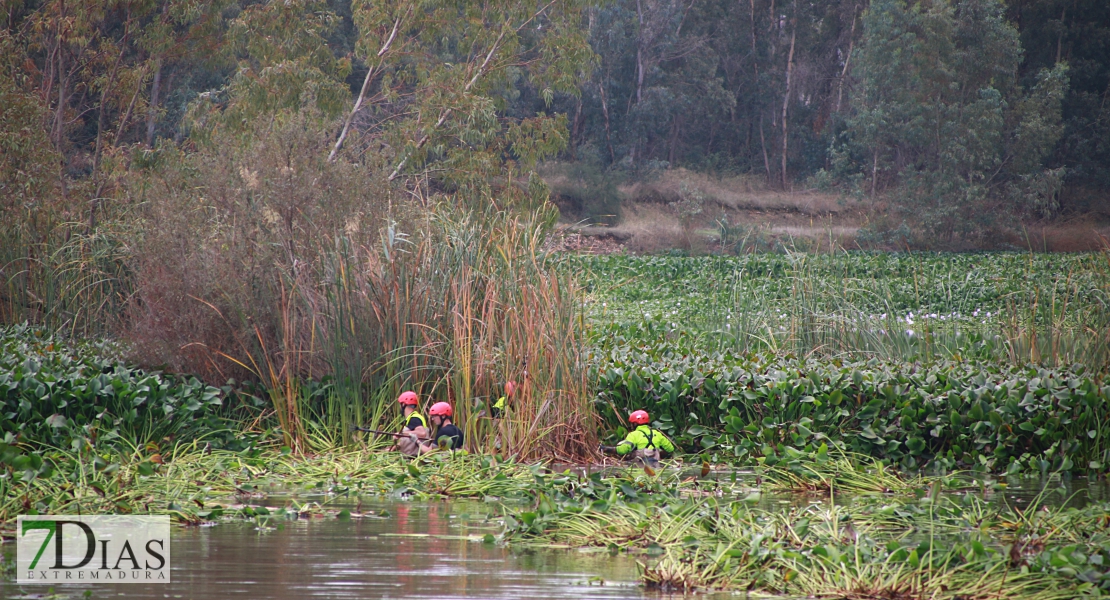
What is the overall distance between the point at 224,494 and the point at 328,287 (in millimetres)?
2023

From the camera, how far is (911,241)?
34.6 m

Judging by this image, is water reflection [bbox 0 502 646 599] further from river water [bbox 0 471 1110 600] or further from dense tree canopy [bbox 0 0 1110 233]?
dense tree canopy [bbox 0 0 1110 233]

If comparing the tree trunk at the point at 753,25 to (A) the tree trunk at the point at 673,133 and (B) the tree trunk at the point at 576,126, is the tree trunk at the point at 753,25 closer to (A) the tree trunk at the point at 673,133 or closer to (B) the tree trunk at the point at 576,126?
→ (A) the tree trunk at the point at 673,133

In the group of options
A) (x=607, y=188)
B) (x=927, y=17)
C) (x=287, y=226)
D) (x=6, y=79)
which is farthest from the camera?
(x=607, y=188)

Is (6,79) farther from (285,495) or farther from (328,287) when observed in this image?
(285,495)

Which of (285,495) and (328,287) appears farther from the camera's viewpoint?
(328,287)

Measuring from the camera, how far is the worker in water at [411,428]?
23.1 feet

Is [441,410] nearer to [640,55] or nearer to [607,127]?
[640,55]

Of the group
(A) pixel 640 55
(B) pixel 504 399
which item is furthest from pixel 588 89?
(B) pixel 504 399

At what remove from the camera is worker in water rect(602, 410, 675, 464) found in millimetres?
7023

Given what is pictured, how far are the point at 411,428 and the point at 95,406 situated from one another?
203cm

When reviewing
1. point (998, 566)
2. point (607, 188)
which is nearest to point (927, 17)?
point (607, 188)

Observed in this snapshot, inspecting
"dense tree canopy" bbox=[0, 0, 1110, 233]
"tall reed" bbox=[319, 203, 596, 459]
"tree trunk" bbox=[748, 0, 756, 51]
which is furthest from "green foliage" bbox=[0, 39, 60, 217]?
"tree trunk" bbox=[748, 0, 756, 51]

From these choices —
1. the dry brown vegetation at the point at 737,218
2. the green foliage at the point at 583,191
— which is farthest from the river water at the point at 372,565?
the green foliage at the point at 583,191
